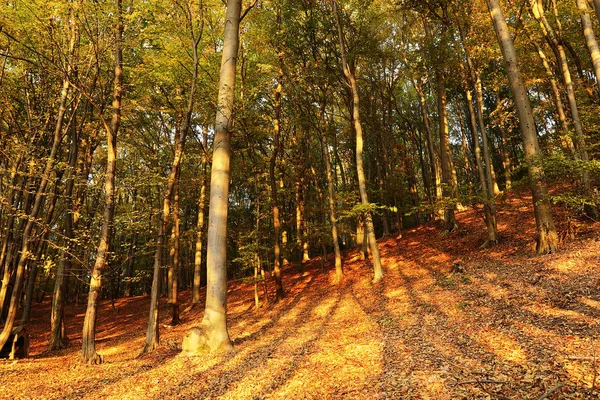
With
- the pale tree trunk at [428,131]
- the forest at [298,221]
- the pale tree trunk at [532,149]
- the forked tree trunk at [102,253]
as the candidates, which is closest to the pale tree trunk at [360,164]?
the forest at [298,221]

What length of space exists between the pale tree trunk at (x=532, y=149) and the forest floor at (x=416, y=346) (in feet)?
1.75

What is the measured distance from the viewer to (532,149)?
30.4 feet

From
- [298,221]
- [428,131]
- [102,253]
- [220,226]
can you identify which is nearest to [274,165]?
[298,221]

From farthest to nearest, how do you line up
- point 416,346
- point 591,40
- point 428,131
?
1. point 428,131
2. point 591,40
3. point 416,346

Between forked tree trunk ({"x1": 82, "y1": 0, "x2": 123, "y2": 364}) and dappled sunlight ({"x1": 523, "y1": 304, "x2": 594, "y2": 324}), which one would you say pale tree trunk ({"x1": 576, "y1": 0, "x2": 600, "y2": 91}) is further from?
forked tree trunk ({"x1": 82, "y1": 0, "x2": 123, "y2": 364})

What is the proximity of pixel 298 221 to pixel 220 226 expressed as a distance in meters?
13.9

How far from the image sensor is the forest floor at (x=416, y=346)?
376 centimetres

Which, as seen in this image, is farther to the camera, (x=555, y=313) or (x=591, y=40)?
(x=591, y=40)

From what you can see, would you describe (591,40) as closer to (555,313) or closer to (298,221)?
(555,313)

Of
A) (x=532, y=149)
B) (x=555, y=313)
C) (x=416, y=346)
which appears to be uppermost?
(x=532, y=149)

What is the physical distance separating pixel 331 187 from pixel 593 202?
9.87m

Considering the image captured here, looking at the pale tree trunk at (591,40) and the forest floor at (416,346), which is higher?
the pale tree trunk at (591,40)

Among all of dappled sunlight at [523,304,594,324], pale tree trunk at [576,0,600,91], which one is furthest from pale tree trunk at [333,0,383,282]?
Answer: pale tree trunk at [576,0,600,91]

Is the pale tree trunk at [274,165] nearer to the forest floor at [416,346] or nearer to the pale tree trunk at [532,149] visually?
the forest floor at [416,346]
